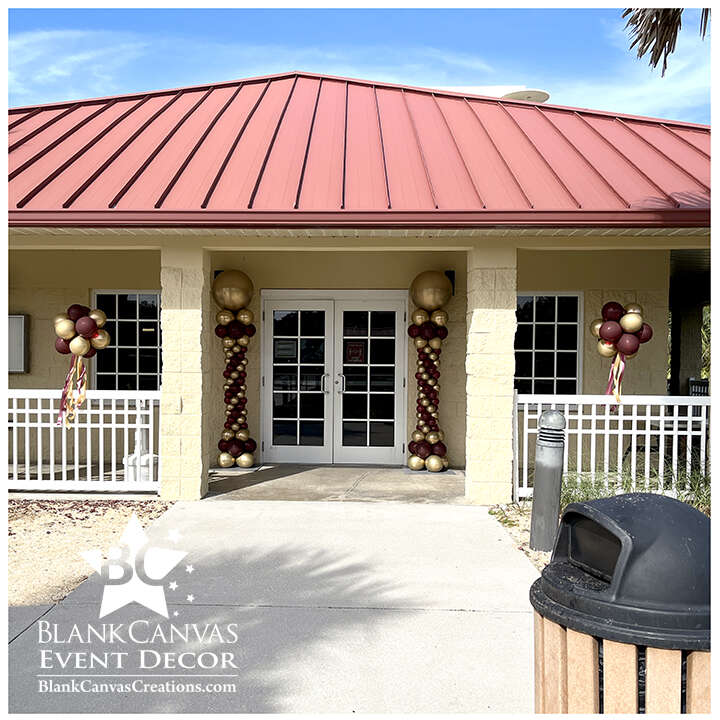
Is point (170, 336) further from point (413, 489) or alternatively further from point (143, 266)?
point (413, 489)

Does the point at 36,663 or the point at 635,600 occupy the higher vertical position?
the point at 635,600

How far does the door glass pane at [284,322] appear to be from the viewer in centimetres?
979

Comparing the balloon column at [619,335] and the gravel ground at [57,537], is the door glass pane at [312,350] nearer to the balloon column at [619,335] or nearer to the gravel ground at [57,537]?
the gravel ground at [57,537]

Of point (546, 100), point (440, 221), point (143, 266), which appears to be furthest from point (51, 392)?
point (546, 100)

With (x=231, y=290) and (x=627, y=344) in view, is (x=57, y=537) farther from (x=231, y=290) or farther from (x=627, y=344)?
(x=627, y=344)

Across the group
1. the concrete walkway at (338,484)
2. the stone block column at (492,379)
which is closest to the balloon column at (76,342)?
the concrete walkway at (338,484)

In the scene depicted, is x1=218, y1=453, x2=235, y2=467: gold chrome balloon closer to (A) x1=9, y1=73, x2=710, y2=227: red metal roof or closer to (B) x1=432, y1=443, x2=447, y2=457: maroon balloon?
(B) x1=432, y1=443, x2=447, y2=457: maroon balloon

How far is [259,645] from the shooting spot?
3.94m

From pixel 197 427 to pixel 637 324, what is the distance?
15.3 feet

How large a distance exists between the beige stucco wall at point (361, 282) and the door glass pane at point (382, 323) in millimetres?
343

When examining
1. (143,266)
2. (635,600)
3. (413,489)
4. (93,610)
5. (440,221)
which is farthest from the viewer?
(143,266)

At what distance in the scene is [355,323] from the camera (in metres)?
9.77

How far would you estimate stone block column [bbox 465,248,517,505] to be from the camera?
24.5ft

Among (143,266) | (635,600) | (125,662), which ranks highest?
(143,266)
